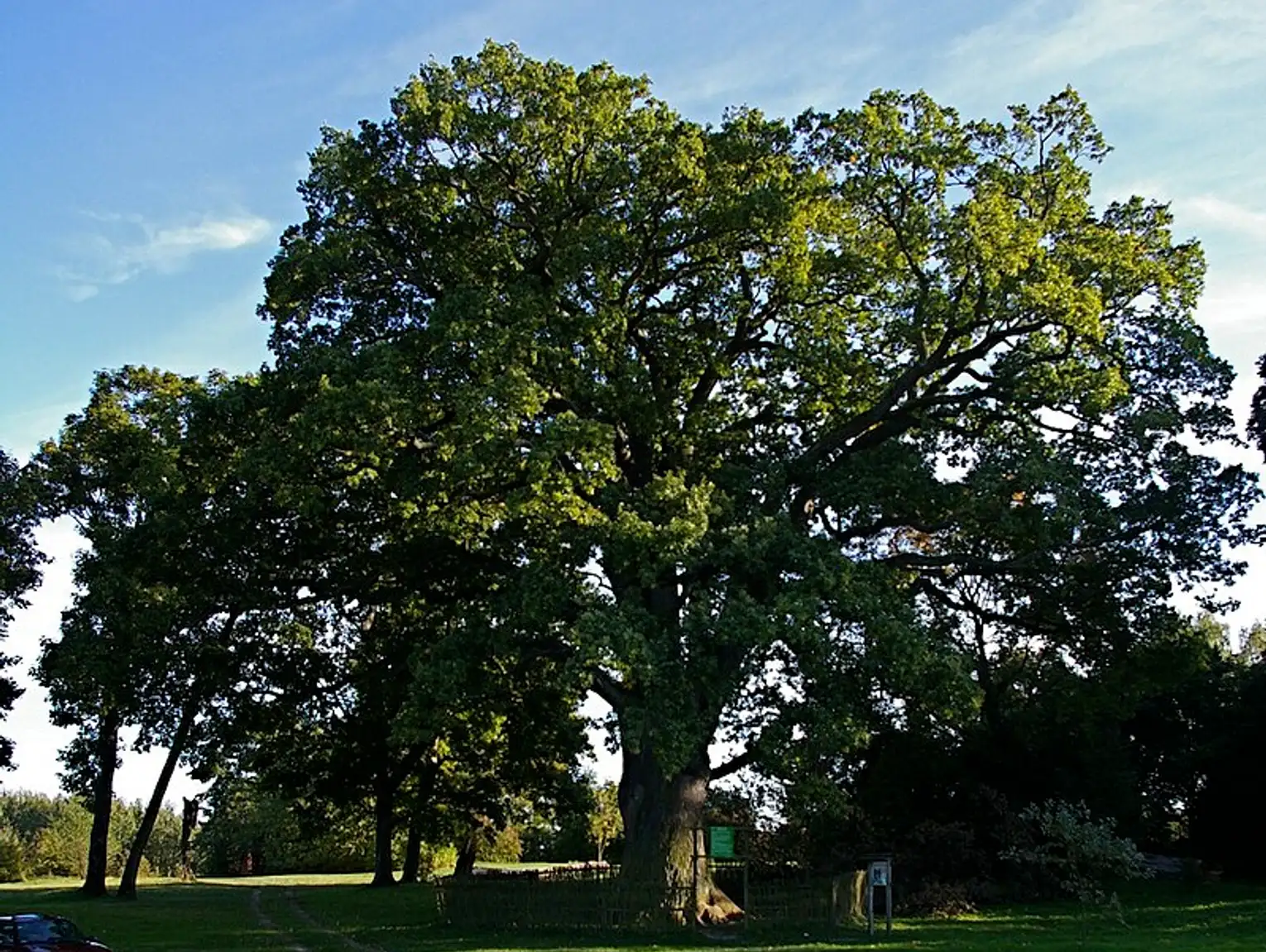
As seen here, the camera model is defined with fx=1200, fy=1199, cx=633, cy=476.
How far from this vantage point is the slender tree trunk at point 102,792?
130 ft

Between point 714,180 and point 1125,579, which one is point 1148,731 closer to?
point 1125,579

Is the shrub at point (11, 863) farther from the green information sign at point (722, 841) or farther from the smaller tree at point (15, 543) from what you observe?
the green information sign at point (722, 841)

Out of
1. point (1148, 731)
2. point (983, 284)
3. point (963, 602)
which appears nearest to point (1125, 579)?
point (963, 602)

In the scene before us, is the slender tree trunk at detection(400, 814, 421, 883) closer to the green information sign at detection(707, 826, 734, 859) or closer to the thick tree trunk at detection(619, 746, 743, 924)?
the thick tree trunk at detection(619, 746, 743, 924)

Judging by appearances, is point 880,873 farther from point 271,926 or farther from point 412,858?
point 412,858

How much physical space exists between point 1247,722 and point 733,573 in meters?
25.4

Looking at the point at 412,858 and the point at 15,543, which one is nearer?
the point at 15,543

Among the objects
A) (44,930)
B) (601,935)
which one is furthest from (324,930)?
(44,930)

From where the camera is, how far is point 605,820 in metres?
63.2

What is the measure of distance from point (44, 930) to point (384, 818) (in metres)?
27.7

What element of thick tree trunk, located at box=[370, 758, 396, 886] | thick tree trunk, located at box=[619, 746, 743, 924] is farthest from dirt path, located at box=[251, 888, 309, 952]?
thick tree trunk, located at box=[619, 746, 743, 924]

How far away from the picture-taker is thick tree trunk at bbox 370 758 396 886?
141 feet

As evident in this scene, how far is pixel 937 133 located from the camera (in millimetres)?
24047

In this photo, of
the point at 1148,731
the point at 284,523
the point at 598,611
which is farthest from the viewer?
the point at 1148,731
